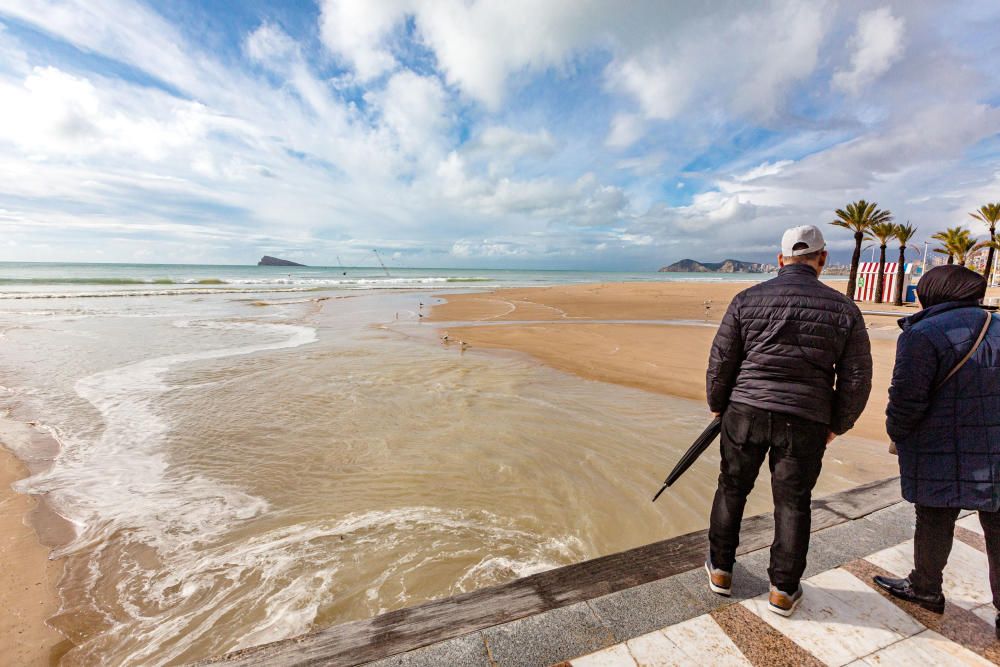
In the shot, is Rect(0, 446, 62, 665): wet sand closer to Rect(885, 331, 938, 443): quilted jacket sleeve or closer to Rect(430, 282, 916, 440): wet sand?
Rect(885, 331, 938, 443): quilted jacket sleeve

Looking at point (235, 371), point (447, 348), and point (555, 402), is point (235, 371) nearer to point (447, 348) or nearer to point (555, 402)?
point (447, 348)

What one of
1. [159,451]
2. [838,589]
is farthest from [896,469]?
[159,451]

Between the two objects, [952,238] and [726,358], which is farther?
[952,238]

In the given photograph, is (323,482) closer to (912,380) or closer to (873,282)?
(912,380)

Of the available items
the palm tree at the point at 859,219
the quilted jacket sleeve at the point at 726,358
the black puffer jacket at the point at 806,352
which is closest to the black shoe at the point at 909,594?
the black puffer jacket at the point at 806,352

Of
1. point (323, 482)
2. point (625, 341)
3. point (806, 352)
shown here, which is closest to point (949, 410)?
point (806, 352)

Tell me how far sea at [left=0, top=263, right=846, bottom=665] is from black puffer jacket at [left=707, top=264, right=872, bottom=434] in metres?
2.31

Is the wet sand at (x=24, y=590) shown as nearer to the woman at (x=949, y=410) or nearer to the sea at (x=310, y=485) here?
the sea at (x=310, y=485)

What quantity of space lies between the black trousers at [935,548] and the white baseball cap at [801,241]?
68.2 inches

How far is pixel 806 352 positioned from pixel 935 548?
5.03 ft

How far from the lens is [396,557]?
385 centimetres

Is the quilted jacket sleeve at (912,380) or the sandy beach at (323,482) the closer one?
the quilted jacket sleeve at (912,380)

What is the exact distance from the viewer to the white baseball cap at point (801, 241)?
2.64 meters

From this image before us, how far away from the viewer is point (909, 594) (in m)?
2.74
